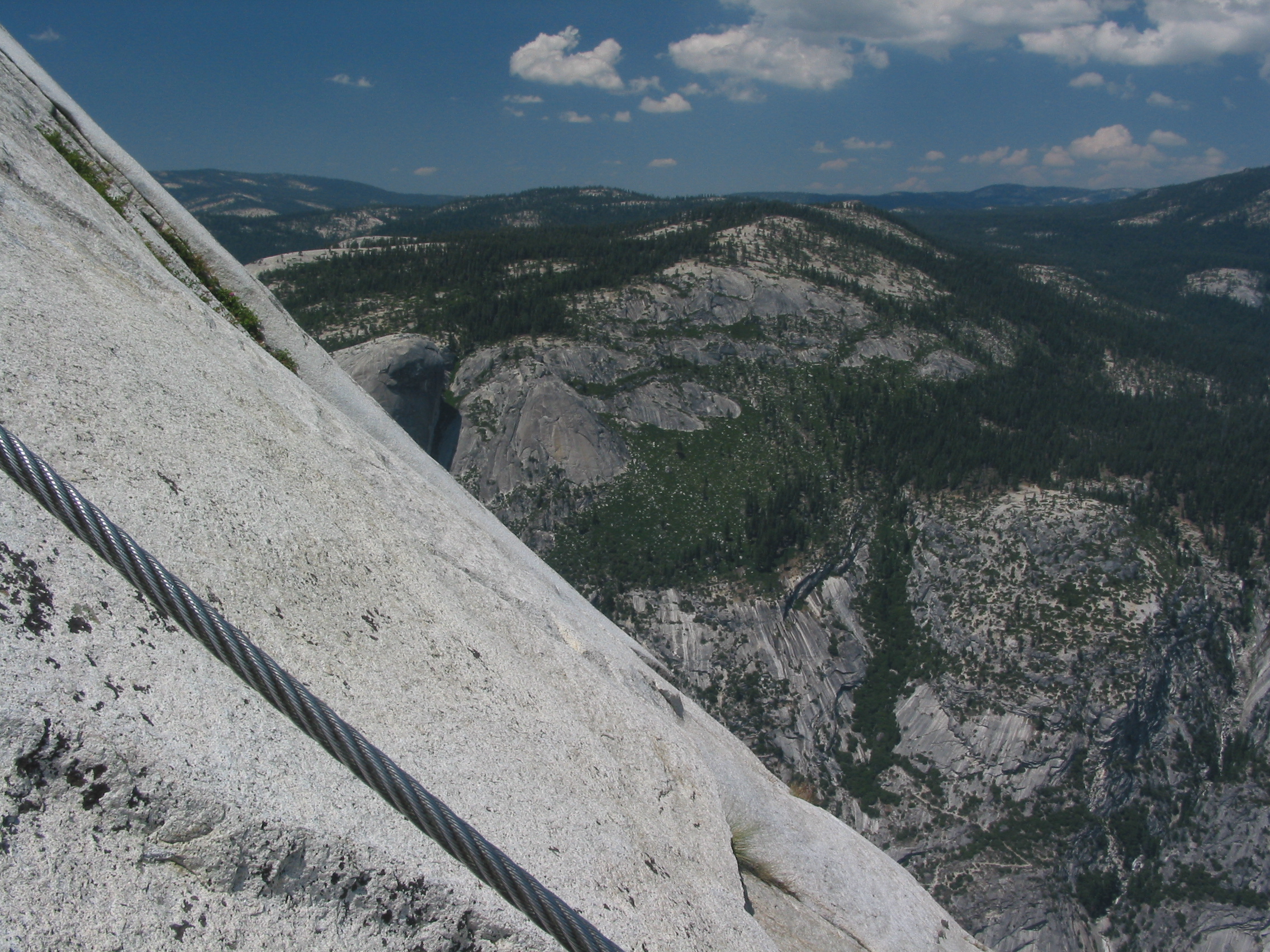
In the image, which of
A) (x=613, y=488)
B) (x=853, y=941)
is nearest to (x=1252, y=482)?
(x=613, y=488)

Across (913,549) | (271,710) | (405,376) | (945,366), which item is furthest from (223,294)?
(945,366)

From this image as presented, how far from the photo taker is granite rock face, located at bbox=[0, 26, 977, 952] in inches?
136

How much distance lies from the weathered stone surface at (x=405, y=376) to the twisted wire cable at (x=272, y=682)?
66.4m

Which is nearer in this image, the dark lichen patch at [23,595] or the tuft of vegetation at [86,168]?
the dark lichen patch at [23,595]

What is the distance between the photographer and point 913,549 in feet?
246

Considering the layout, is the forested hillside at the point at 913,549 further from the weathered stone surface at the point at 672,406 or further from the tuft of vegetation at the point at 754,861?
the tuft of vegetation at the point at 754,861

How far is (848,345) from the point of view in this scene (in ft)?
352

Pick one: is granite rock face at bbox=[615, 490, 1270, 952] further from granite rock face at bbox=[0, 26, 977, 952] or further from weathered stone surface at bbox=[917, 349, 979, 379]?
granite rock face at bbox=[0, 26, 977, 952]

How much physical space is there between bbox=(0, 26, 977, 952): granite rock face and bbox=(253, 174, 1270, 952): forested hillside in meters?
51.1

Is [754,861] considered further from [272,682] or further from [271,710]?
[272,682]

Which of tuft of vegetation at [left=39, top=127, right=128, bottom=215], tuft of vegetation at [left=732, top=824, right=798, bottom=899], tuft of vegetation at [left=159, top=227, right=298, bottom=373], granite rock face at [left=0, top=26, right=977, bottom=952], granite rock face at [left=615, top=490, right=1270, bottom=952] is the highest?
tuft of vegetation at [left=39, top=127, right=128, bottom=215]

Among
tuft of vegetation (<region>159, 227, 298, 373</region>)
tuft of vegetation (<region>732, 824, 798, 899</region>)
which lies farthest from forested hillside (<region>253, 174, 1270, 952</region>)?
tuft of vegetation (<region>159, 227, 298, 373</region>)

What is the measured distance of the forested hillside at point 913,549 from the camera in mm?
57344

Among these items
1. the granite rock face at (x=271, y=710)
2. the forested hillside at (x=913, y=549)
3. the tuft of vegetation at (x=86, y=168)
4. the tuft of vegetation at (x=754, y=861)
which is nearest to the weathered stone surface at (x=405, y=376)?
the forested hillside at (x=913, y=549)
